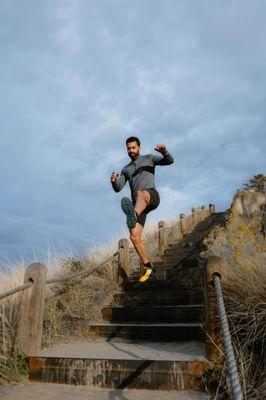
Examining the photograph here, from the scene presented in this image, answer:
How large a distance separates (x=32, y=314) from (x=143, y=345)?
1.52 meters

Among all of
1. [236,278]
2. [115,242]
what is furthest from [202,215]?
[236,278]

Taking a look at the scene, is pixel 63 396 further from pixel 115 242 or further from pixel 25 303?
pixel 115 242

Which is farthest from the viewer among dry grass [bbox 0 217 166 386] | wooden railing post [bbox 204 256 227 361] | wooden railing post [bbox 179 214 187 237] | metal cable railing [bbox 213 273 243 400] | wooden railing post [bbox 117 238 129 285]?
wooden railing post [bbox 179 214 187 237]

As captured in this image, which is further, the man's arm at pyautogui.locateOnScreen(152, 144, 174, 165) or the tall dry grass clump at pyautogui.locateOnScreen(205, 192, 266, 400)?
the man's arm at pyautogui.locateOnScreen(152, 144, 174, 165)

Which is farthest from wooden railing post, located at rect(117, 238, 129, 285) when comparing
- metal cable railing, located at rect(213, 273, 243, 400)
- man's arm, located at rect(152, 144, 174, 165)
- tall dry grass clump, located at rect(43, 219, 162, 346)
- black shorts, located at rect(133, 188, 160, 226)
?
metal cable railing, located at rect(213, 273, 243, 400)

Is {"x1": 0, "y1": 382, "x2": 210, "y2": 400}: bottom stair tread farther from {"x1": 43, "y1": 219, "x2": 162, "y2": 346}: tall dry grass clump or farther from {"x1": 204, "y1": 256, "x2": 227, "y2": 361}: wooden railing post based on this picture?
{"x1": 43, "y1": 219, "x2": 162, "y2": 346}: tall dry grass clump

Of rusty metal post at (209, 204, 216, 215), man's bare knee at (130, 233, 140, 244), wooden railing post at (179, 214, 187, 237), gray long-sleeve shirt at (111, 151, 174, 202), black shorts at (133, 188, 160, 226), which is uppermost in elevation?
rusty metal post at (209, 204, 216, 215)

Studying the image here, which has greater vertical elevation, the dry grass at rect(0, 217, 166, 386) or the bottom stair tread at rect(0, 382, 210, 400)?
the dry grass at rect(0, 217, 166, 386)

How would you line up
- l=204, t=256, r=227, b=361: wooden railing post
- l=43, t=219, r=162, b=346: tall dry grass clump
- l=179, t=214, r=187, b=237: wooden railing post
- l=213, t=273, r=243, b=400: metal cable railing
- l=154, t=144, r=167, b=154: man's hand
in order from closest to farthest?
l=213, t=273, r=243, b=400: metal cable railing → l=204, t=256, r=227, b=361: wooden railing post → l=154, t=144, r=167, b=154: man's hand → l=43, t=219, r=162, b=346: tall dry grass clump → l=179, t=214, r=187, b=237: wooden railing post

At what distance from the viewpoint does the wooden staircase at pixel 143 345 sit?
342 cm

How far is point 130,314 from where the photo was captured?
5699 millimetres

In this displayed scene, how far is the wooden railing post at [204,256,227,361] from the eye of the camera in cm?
340

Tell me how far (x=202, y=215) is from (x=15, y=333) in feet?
55.5

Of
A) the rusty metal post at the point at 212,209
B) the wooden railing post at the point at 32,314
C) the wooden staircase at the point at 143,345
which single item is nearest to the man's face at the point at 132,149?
the wooden staircase at the point at 143,345
